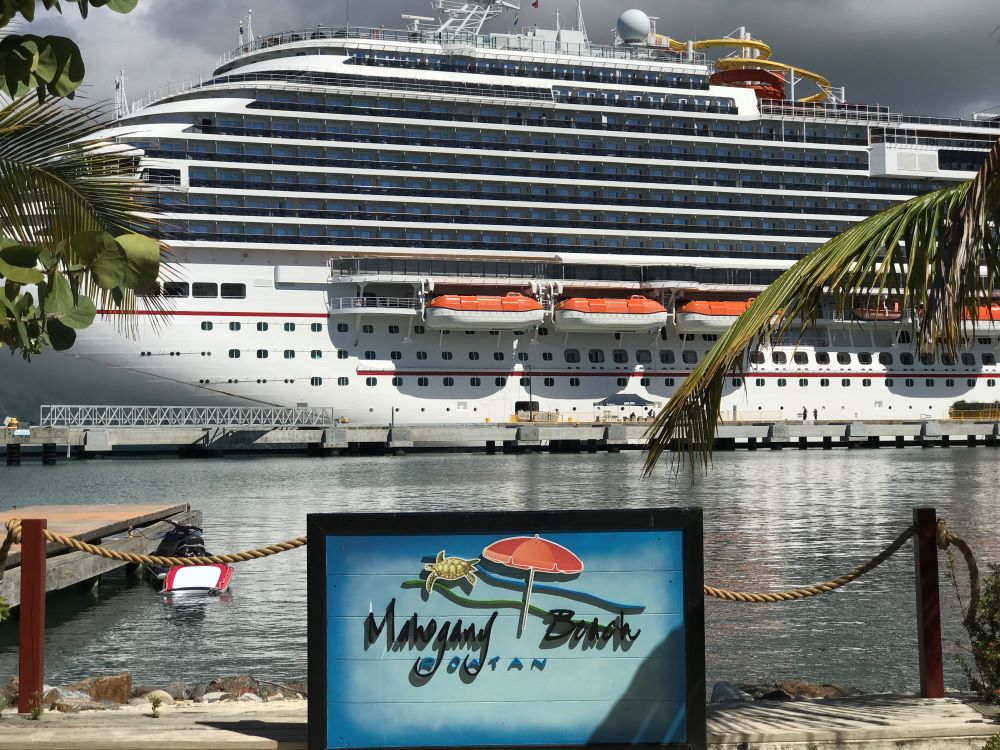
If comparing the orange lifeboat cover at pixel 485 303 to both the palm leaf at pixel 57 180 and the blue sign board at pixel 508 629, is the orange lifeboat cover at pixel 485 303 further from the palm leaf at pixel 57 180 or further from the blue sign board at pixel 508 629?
the blue sign board at pixel 508 629

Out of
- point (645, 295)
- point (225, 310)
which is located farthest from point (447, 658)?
point (645, 295)

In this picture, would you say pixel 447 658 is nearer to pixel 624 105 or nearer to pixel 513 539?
pixel 513 539

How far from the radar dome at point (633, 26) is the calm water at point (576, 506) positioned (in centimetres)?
1905

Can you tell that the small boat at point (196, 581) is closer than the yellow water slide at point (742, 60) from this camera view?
Yes

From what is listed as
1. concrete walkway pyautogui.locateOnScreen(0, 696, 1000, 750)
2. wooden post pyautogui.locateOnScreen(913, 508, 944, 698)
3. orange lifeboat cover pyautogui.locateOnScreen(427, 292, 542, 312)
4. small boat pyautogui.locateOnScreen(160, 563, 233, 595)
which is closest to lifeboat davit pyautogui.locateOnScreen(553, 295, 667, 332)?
orange lifeboat cover pyautogui.locateOnScreen(427, 292, 542, 312)

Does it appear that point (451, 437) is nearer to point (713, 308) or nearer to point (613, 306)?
point (613, 306)

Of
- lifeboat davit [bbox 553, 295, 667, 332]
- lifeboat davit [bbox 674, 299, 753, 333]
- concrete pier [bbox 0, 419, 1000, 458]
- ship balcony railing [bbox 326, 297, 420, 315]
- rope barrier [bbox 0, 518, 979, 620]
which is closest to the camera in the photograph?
rope barrier [bbox 0, 518, 979, 620]

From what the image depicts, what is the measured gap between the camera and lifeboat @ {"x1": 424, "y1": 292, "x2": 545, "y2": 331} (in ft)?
121

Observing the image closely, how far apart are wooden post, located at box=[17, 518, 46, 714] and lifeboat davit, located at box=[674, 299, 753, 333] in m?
36.1

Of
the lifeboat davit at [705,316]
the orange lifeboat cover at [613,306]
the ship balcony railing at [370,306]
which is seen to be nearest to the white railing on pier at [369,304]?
the ship balcony railing at [370,306]

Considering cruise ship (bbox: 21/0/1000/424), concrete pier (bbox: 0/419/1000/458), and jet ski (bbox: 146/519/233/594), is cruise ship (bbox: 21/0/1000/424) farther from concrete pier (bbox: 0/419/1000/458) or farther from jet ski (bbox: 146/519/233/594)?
jet ski (bbox: 146/519/233/594)

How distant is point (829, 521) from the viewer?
18906mm

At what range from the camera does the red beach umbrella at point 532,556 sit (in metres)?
4.29

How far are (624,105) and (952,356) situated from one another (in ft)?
131
